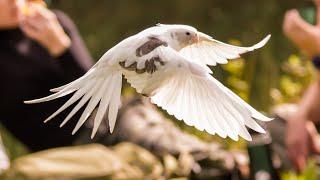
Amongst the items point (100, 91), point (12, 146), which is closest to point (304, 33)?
point (12, 146)

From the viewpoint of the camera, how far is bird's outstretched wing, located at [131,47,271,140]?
59cm

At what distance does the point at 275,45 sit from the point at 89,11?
67 centimetres

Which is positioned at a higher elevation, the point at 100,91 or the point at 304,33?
the point at 100,91

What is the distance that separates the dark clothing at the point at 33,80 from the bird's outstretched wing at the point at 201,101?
3.54 feet

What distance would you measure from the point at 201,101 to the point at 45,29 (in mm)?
1068

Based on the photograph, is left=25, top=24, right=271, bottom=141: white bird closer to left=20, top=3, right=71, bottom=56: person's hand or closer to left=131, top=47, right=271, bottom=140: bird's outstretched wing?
left=131, top=47, right=271, bottom=140: bird's outstretched wing

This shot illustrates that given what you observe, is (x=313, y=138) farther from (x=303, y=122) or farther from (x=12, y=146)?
(x=12, y=146)

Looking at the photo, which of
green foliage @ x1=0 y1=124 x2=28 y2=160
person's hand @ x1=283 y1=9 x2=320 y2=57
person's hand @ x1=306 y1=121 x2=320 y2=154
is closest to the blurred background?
green foliage @ x1=0 y1=124 x2=28 y2=160

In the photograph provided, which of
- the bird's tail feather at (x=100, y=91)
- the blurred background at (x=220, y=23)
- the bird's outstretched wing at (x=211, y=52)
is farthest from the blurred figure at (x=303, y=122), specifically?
the bird's tail feather at (x=100, y=91)

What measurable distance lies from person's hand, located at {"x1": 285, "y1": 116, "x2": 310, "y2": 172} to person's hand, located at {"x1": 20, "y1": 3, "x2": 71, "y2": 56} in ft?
1.59

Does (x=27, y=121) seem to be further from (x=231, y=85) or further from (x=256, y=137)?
(x=231, y=85)

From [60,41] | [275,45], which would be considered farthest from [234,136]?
[275,45]

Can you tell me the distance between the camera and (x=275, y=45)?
275cm

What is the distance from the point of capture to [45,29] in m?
1.67
